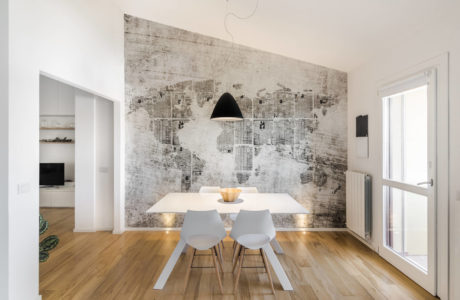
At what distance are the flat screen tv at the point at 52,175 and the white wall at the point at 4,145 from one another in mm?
4277

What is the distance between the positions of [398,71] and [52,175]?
6.58 meters

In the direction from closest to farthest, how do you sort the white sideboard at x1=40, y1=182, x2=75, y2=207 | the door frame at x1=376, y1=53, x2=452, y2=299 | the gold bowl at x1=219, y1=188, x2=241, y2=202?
1. the door frame at x1=376, y1=53, x2=452, y2=299
2. the gold bowl at x1=219, y1=188, x2=241, y2=202
3. the white sideboard at x1=40, y1=182, x2=75, y2=207

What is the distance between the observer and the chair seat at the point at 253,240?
2.61 metres

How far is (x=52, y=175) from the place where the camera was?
19.4ft

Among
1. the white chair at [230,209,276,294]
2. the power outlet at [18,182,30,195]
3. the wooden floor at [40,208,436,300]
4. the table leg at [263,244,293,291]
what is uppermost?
the power outlet at [18,182,30,195]

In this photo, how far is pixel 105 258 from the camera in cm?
338

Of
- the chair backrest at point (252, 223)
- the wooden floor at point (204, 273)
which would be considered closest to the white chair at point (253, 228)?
the chair backrest at point (252, 223)

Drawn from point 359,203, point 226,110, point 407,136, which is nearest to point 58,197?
point 226,110

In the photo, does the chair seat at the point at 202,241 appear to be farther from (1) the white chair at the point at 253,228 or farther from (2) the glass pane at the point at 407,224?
(2) the glass pane at the point at 407,224

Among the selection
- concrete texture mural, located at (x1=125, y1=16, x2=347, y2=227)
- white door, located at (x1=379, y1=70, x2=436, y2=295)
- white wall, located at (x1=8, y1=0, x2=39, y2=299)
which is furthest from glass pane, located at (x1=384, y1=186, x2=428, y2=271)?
white wall, located at (x1=8, y1=0, x2=39, y2=299)

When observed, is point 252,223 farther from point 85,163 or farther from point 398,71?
point 85,163

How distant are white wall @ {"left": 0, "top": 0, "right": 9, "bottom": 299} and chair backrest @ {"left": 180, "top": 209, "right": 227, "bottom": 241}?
1.40 meters

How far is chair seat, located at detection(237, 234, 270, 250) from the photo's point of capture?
8.58 feet

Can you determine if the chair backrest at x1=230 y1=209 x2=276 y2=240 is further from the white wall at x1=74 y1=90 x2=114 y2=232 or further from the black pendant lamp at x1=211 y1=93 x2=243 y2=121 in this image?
the white wall at x1=74 y1=90 x2=114 y2=232
